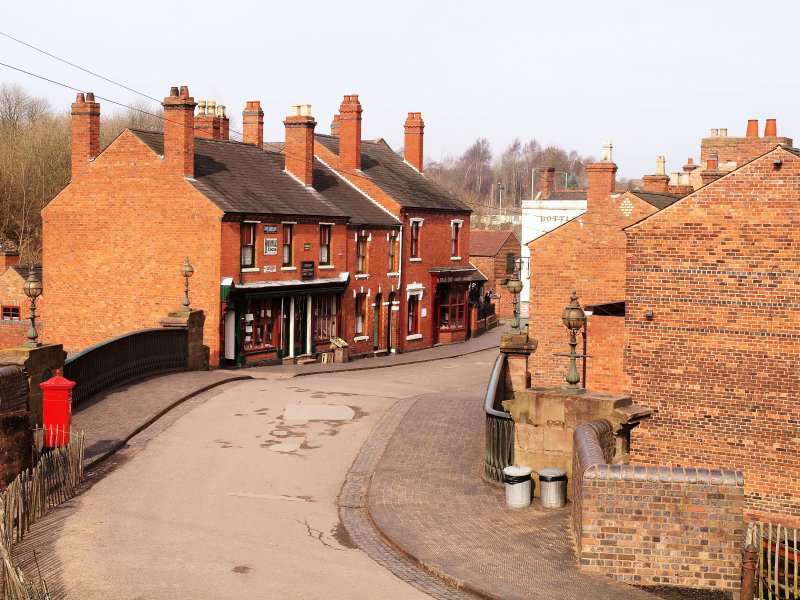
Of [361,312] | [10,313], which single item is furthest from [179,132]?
[10,313]

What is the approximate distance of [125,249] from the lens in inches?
1280

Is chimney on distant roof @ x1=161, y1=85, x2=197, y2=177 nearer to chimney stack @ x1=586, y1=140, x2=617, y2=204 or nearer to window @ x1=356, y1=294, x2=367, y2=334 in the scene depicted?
window @ x1=356, y1=294, x2=367, y2=334

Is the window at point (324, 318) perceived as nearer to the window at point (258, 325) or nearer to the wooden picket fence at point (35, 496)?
the window at point (258, 325)

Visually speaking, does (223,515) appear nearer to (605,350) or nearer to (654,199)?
(605,350)

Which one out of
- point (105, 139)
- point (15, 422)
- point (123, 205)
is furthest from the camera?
point (105, 139)

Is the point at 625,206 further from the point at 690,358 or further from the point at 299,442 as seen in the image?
the point at 299,442

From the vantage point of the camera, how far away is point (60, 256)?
111 feet

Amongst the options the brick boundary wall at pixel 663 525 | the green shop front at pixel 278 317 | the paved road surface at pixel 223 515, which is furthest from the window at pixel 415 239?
the brick boundary wall at pixel 663 525

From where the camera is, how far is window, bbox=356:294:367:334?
40.8m

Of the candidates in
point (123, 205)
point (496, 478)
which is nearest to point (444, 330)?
point (123, 205)

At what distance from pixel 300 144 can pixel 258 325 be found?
8.94 meters

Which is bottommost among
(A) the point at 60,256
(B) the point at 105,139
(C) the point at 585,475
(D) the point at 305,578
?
(D) the point at 305,578

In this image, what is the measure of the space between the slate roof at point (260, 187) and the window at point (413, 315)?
4.45 metres

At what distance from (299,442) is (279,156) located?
2359 centimetres
